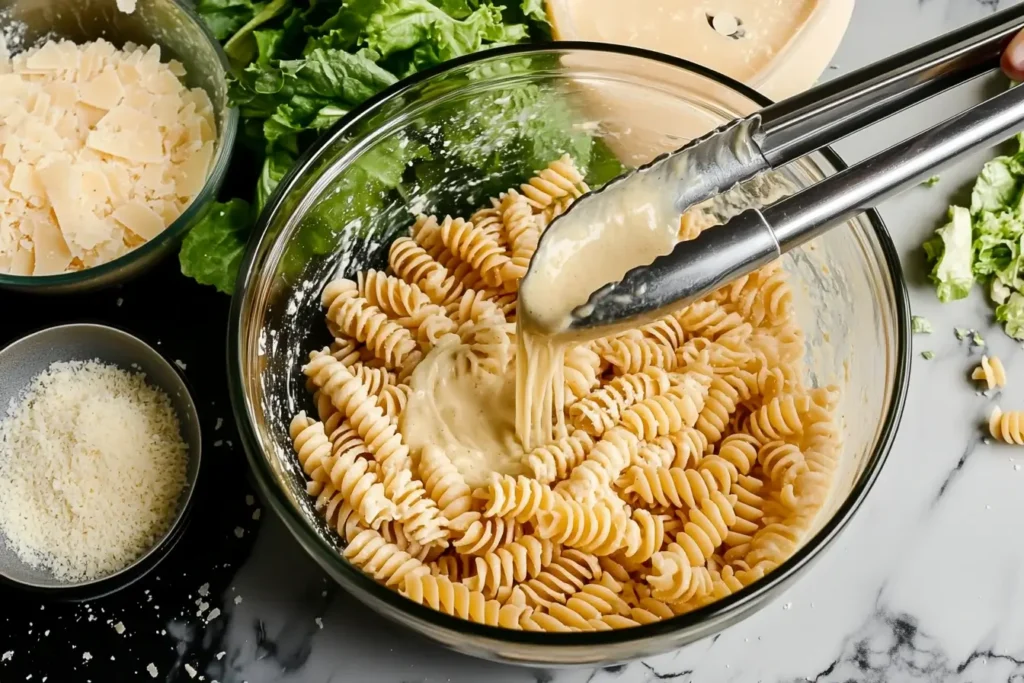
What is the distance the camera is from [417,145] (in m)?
1.50

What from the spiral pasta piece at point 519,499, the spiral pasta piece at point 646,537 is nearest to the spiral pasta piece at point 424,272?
the spiral pasta piece at point 519,499

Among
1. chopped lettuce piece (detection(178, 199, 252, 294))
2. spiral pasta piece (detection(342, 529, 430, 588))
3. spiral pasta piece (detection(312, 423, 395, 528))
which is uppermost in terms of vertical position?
spiral pasta piece (detection(312, 423, 395, 528))

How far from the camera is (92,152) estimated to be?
1.66 meters

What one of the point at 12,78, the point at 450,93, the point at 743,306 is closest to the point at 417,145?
the point at 450,93

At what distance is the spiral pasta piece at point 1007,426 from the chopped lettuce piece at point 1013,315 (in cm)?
14

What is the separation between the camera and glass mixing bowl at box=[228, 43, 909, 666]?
1.22 m

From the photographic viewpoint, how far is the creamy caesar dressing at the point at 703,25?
161 cm

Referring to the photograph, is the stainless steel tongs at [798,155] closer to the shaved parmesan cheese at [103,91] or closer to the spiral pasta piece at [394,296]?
the spiral pasta piece at [394,296]

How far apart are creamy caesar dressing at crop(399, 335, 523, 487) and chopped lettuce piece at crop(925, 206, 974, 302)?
2.44 ft

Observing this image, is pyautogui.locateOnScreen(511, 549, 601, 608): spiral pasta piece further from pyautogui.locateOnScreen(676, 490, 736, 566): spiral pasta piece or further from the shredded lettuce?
the shredded lettuce

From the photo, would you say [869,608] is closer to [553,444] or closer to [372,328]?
[553,444]

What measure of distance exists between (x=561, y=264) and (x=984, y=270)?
0.84m

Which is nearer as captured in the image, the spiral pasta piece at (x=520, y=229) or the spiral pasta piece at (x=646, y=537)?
the spiral pasta piece at (x=646, y=537)

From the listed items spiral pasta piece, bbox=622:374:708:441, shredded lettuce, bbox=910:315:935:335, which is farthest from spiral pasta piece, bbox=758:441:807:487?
shredded lettuce, bbox=910:315:935:335
